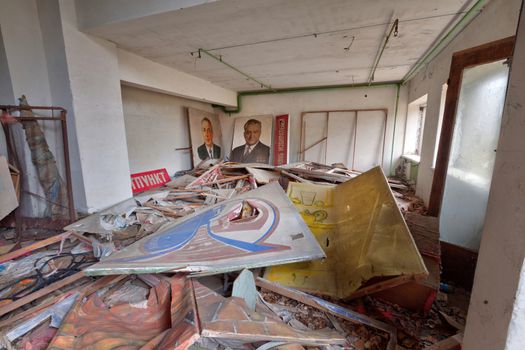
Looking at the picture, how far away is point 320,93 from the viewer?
683 cm

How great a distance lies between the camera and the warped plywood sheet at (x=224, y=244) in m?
1.65

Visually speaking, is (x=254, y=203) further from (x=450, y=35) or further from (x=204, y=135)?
(x=204, y=135)

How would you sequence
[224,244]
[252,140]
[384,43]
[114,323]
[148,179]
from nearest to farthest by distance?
[114,323] < [224,244] < [384,43] < [148,179] < [252,140]

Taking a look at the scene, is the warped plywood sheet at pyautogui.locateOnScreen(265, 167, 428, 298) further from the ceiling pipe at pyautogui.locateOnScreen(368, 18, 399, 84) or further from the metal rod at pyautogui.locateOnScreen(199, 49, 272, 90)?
the metal rod at pyautogui.locateOnScreen(199, 49, 272, 90)

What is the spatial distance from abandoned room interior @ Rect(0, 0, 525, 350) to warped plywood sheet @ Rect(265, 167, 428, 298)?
0.02 m

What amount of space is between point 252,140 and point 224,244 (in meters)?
5.67

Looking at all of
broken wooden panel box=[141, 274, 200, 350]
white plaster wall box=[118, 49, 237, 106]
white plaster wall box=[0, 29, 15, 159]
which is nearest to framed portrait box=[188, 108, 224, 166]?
white plaster wall box=[118, 49, 237, 106]

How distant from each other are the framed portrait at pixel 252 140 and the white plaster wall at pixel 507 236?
6.38 metres

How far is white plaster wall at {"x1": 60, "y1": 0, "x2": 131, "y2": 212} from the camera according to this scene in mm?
2912

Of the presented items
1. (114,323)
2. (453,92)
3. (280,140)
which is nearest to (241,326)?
(114,323)

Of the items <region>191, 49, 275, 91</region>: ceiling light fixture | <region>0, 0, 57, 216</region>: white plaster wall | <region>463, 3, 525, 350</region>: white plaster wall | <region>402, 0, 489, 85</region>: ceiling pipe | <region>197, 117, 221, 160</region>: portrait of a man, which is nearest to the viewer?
<region>463, 3, 525, 350</region>: white plaster wall

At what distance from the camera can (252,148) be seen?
7.29m

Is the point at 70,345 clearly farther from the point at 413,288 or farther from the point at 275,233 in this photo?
the point at 413,288

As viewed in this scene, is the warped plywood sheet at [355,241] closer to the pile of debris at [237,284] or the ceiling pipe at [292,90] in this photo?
the pile of debris at [237,284]
